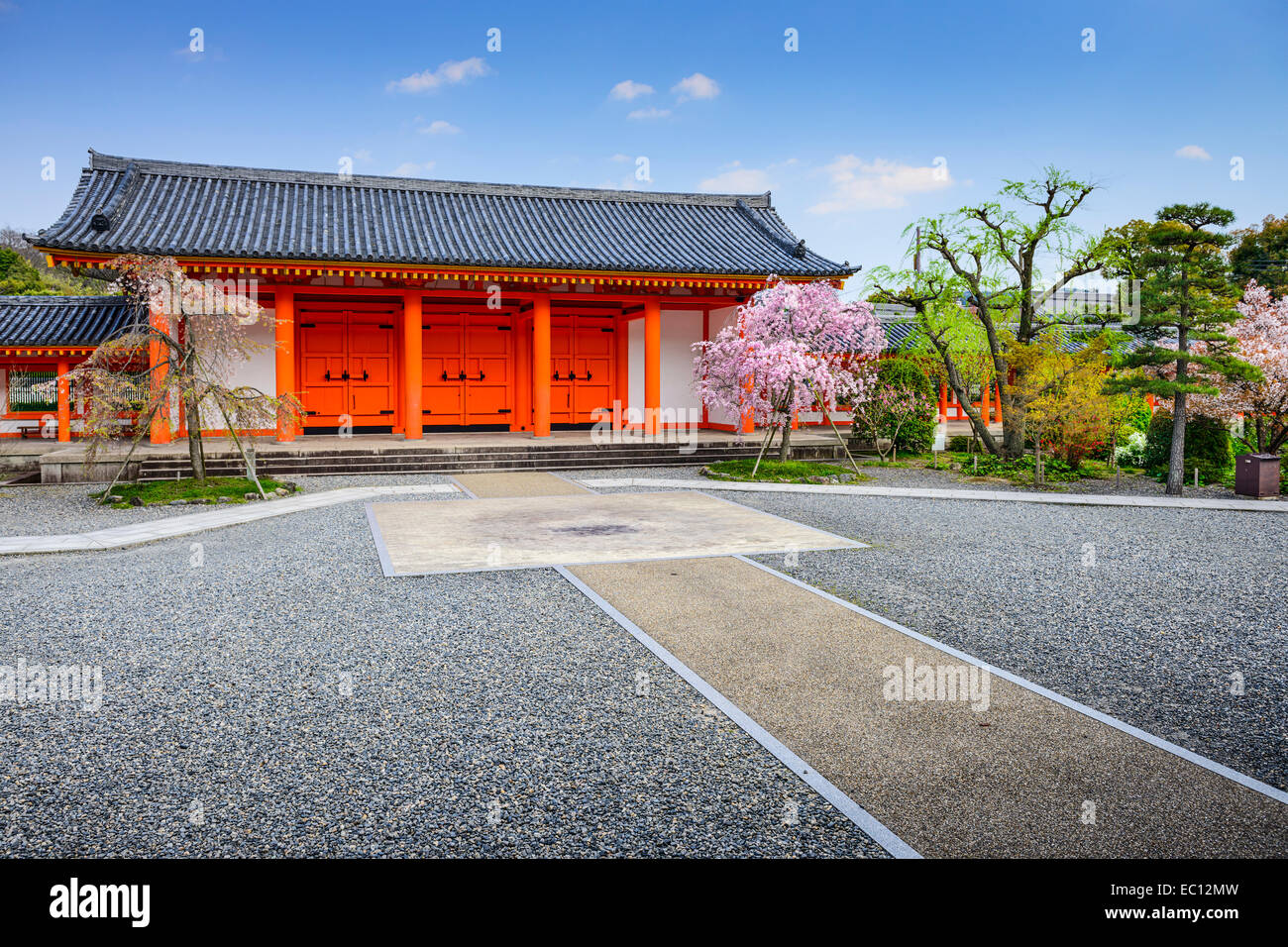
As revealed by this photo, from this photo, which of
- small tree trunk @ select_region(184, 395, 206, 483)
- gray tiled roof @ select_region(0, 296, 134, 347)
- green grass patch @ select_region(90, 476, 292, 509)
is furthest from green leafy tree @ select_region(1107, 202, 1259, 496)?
Answer: gray tiled roof @ select_region(0, 296, 134, 347)

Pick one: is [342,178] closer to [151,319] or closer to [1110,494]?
[151,319]

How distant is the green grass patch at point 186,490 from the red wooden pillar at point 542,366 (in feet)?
18.4

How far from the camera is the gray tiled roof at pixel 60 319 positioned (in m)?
16.8

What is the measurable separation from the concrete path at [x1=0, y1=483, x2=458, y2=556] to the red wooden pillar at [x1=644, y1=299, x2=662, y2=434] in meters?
5.87

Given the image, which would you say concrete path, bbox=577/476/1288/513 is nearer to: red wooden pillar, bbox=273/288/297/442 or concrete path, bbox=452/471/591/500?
concrete path, bbox=452/471/591/500

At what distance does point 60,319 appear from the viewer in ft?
57.3

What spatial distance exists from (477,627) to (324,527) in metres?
4.59

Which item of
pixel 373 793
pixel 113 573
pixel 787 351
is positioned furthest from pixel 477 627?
pixel 787 351

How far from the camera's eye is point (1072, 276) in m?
15.8

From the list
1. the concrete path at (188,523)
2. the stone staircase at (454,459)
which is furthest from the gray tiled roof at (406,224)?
the concrete path at (188,523)

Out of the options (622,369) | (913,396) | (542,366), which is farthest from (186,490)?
(913,396)

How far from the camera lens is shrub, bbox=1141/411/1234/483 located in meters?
15.7

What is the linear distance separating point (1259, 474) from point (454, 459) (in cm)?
1320

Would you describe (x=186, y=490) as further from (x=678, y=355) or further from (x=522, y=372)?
(x=678, y=355)
